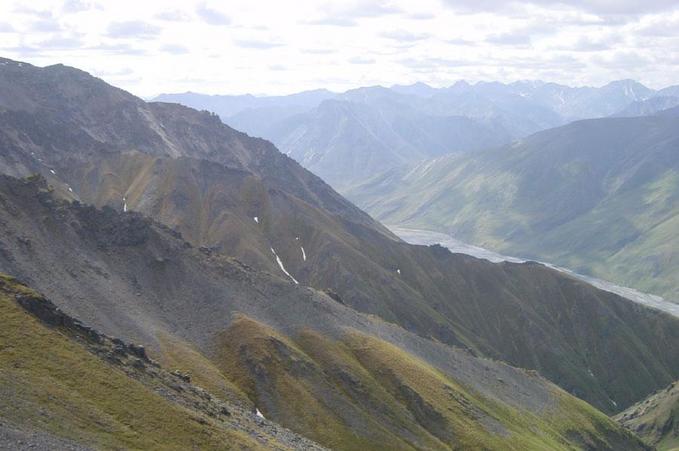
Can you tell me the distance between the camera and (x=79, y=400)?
7900cm

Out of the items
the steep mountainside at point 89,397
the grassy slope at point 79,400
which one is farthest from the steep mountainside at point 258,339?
the grassy slope at point 79,400

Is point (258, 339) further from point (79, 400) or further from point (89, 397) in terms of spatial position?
point (79, 400)

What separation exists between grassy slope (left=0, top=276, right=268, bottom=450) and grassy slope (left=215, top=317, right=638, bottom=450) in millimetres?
38102

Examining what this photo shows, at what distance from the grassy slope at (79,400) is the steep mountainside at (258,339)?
871 cm

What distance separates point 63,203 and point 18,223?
17.7m

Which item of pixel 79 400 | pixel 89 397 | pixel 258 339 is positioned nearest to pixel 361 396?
pixel 258 339

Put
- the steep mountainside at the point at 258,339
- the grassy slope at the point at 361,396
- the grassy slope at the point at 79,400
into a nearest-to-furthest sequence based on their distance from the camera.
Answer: the grassy slope at the point at 79,400, the grassy slope at the point at 361,396, the steep mountainside at the point at 258,339

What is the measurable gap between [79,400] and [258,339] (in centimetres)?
6503

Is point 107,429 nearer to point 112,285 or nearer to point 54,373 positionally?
point 54,373

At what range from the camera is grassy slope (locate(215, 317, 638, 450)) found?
128875 millimetres

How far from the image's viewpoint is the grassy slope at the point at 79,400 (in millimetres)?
73125

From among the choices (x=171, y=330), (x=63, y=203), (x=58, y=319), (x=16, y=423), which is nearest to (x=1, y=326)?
(x=58, y=319)

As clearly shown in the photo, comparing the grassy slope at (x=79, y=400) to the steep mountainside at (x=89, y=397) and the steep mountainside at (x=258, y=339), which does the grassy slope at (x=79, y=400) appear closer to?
the steep mountainside at (x=89, y=397)

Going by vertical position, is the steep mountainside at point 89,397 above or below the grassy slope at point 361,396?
above
